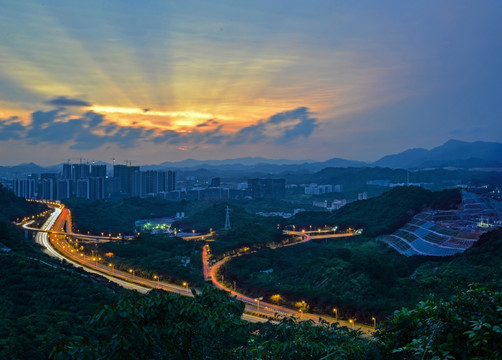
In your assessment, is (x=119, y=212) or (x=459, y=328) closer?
(x=459, y=328)

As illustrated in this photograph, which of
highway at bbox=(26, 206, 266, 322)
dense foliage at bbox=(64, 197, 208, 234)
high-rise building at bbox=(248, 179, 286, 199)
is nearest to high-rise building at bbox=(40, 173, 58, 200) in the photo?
dense foliage at bbox=(64, 197, 208, 234)

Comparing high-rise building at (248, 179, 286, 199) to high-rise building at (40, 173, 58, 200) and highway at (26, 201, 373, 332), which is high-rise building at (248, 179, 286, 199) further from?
highway at (26, 201, 373, 332)

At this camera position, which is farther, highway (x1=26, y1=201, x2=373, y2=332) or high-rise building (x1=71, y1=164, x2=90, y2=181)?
high-rise building (x1=71, y1=164, x2=90, y2=181)

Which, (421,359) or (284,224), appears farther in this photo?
(284,224)

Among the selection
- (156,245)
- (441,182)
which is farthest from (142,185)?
(441,182)

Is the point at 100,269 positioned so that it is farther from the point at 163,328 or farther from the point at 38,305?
the point at 163,328

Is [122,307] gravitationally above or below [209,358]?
A: above

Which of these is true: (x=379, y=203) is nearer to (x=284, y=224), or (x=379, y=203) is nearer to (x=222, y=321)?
(x=284, y=224)

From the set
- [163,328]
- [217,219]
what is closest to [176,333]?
[163,328]
